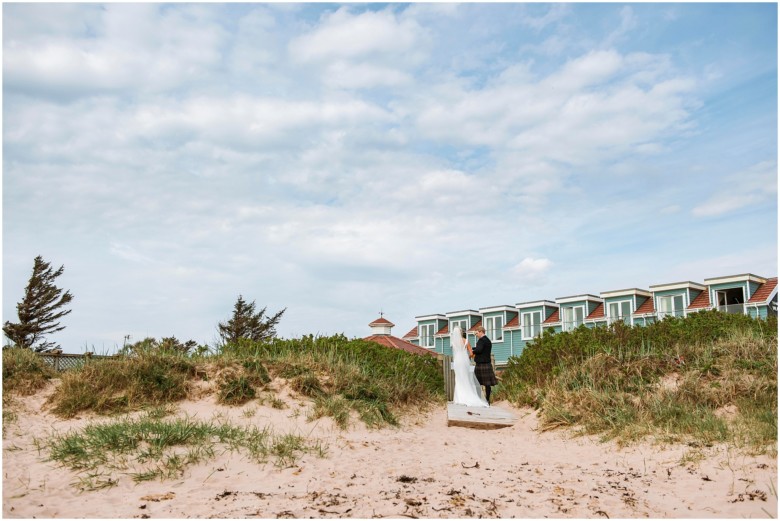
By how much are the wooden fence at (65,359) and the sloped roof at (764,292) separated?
33159 millimetres

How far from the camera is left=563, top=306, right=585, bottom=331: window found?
131 ft

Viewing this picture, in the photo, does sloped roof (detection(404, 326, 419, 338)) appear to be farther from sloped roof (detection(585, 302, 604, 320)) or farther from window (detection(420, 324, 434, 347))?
sloped roof (detection(585, 302, 604, 320))

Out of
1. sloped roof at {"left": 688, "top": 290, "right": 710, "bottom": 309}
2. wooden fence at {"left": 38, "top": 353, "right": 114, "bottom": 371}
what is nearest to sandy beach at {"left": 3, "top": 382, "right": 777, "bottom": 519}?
wooden fence at {"left": 38, "top": 353, "right": 114, "bottom": 371}

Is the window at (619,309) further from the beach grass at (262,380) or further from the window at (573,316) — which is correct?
the beach grass at (262,380)

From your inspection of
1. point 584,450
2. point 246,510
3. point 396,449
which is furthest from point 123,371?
point 584,450

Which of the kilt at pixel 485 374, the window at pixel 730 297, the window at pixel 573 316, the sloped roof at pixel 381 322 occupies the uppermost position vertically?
the window at pixel 730 297

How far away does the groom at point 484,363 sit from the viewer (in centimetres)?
1475

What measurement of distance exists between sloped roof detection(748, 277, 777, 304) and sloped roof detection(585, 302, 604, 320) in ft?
28.0

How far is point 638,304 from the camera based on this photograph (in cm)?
3903

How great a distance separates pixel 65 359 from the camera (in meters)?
14.4

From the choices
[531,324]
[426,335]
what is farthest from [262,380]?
[426,335]

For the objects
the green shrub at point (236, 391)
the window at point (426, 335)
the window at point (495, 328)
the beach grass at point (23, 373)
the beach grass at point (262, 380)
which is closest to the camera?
the beach grass at point (262, 380)

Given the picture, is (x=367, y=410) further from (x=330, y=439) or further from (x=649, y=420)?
(x=649, y=420)

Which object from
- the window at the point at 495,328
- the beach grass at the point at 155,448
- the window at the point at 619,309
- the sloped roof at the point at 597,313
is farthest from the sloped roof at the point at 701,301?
the beach grass at the point at 155,448
